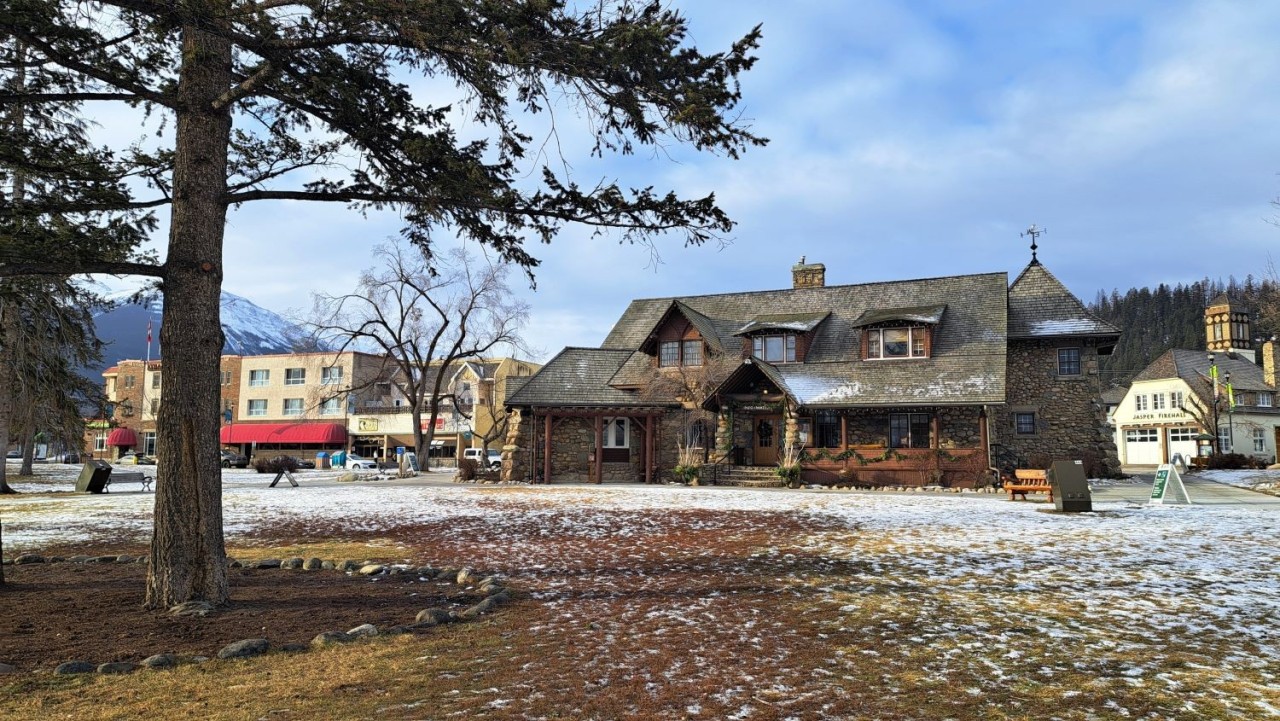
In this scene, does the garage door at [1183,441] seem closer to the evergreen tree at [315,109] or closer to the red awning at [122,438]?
the evergreen tree at [315,109]

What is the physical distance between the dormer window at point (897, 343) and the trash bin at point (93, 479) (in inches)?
1064

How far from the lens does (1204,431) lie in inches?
2057

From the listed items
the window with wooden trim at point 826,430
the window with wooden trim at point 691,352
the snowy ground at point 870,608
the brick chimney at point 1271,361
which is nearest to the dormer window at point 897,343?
the window with wooden trim at point 826,430

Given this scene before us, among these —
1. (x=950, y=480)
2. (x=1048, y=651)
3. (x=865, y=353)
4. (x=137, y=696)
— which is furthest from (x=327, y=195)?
(x=865, y=353)

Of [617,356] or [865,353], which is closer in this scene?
[865,353]

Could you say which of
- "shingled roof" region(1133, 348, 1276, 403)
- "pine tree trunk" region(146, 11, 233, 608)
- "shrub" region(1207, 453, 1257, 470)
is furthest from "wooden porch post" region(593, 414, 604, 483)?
"shingled roof" region(1133, 348, 1276, 403)

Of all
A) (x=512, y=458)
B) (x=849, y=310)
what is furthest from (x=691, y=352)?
(x=512, y=458)

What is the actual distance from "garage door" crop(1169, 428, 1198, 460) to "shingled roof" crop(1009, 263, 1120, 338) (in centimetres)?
3254

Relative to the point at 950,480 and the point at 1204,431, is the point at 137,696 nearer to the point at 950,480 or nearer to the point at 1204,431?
the point at 950,480

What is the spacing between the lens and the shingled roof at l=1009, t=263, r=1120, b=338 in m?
28.6

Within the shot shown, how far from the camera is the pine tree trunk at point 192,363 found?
700 centimetres

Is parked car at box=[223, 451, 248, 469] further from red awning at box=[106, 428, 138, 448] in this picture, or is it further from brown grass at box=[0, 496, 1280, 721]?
brown grass at box=[0, 496, 1280, 721]

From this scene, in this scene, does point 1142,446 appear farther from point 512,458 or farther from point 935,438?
point 512,458

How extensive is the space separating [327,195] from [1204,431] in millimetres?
61413
